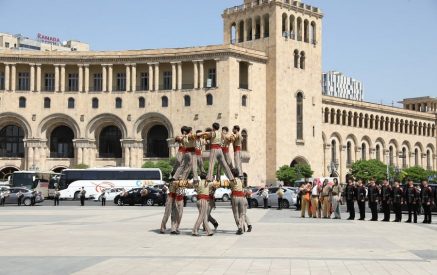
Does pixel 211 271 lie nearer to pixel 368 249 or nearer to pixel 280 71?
pixel 368 249

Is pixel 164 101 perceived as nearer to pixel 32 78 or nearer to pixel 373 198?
pixel 32 78

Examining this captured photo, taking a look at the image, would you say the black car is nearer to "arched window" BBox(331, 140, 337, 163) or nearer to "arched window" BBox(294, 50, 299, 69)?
"arched window" BBox(294, 50, 299, 69)

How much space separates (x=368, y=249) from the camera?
16.1 m

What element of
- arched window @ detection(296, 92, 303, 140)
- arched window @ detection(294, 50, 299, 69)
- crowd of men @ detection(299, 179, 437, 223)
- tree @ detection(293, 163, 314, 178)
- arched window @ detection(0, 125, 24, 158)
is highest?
arched window @ detection(294, 50, 299, 69)

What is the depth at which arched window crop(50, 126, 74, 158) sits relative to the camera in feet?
280

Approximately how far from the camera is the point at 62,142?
8544 cm

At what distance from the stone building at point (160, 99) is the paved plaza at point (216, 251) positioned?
58.9m

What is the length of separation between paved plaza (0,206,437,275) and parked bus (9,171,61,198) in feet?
148

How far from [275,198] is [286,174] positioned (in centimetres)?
3302

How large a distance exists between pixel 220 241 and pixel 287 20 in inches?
2733

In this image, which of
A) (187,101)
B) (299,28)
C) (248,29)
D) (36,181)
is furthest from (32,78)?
(299,28)

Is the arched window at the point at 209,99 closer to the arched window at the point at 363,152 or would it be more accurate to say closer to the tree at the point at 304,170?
the tree at the point at 304,170

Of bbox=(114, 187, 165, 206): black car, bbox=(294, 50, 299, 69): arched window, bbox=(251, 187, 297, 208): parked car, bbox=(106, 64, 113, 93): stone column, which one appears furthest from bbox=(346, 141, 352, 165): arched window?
bbox=(251, 187, 297, 208): parked car

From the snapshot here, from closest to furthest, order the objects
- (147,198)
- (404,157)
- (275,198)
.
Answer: (275,198) → (147,198) → (404,157)
